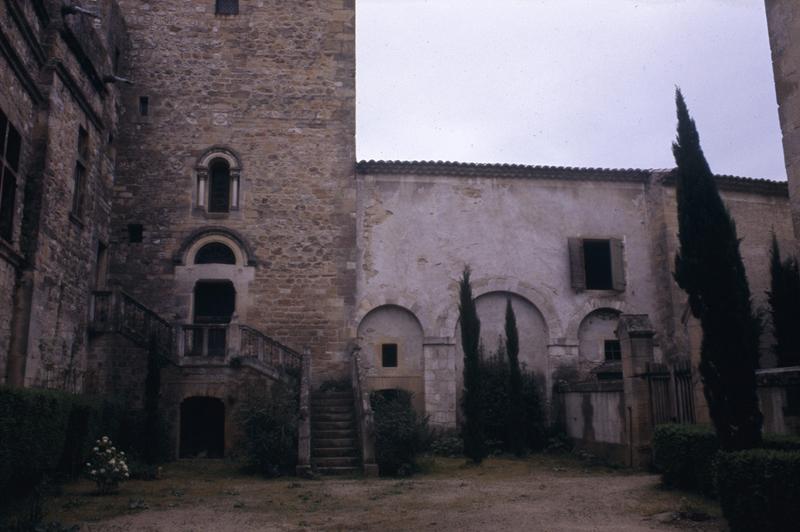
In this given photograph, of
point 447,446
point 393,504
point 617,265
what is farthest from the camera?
point 617,265

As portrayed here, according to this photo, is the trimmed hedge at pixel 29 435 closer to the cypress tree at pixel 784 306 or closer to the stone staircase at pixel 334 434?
the stone staircase at pixel 334 434

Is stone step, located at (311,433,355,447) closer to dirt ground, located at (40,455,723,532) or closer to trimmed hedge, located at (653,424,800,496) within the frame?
dirt ground, located at (40,455,723,532)

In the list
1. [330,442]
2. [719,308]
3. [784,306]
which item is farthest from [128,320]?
[784,306]

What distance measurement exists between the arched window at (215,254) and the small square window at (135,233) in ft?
5.19

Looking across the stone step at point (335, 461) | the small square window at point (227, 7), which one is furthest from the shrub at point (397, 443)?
the small square window at point (227, 7)

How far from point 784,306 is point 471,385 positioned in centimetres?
938

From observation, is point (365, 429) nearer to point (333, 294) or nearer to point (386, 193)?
point (333, 294)

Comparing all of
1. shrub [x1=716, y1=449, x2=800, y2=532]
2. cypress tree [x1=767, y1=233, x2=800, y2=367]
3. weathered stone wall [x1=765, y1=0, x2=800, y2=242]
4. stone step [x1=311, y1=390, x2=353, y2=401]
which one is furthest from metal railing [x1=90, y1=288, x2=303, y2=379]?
cypress tree [x1=767, y1=233, x2=800, y2=367]

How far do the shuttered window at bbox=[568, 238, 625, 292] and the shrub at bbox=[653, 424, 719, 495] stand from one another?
869 cm

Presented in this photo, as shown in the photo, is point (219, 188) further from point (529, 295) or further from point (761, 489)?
point (761, 489)

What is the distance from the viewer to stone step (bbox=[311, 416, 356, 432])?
607 inches

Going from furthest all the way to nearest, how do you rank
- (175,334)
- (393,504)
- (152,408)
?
(175,334)
(152,408)
(393,504)

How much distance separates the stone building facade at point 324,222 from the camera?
60.4 feet

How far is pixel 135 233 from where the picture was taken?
1859cm
